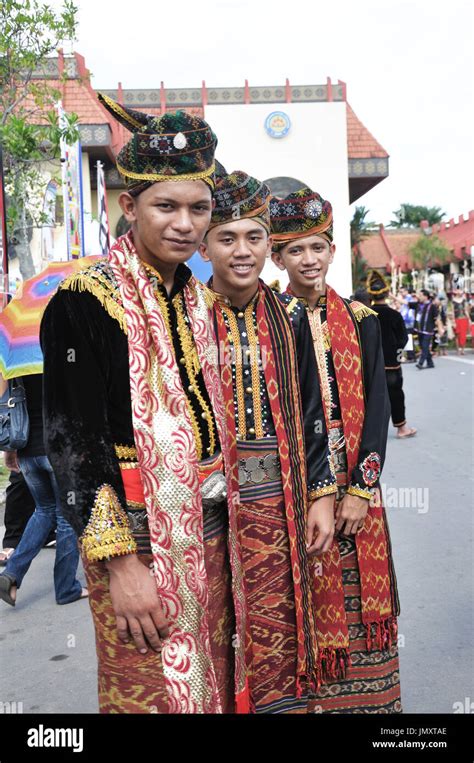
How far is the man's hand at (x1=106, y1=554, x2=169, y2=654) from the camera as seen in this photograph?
6.01 ft

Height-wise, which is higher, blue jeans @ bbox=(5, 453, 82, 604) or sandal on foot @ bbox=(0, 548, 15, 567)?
blue jeans @ bbox=(5, 453, 82, 604)

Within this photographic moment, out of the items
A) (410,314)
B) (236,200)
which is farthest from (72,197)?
(410,314)

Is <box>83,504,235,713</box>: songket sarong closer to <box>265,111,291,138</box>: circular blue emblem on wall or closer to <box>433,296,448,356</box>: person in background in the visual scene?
<box>433,296,448,356</box>: person in background

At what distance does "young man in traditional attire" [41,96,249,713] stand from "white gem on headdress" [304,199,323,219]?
0.89 metres

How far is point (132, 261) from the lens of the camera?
201 cm

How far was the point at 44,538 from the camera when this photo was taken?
4.88 metres

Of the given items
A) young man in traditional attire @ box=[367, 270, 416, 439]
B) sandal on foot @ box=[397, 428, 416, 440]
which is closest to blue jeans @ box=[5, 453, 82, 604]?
young man in traditional attire @ box=[367, 270, 416, 439]

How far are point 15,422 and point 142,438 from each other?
3.01 m

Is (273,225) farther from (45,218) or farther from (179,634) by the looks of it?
(45,218)

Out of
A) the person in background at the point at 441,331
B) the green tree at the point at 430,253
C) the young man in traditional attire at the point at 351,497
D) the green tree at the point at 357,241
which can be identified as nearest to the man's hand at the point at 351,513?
the young man in traditional attire at the point at 351,497

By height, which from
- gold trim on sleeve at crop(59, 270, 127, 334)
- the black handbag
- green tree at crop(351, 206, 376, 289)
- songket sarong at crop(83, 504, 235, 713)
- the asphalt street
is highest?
green tree at crop(351, 206, 376, 289)

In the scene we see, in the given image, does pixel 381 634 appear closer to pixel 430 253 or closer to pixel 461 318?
pixel 461 318

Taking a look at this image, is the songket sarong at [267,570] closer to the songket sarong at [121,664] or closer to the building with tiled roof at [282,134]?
the songket sarong at [121,664]

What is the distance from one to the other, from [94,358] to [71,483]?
30cm
